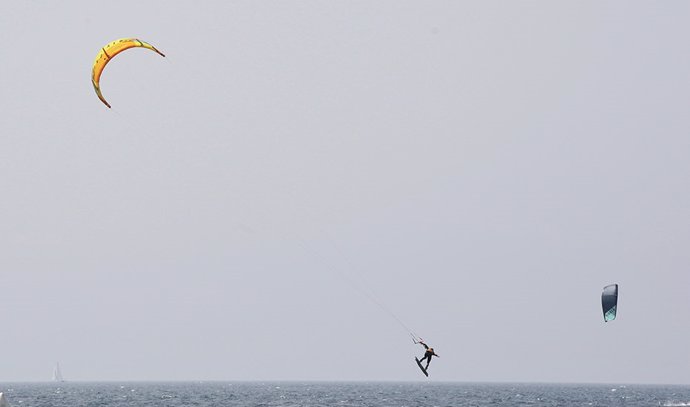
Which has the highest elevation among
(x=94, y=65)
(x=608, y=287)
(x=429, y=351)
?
(x=94, y=65)

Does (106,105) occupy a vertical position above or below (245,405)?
above

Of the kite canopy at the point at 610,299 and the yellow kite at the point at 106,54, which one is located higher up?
the yellow kite at the point at 106,54

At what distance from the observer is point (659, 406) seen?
3834 inches

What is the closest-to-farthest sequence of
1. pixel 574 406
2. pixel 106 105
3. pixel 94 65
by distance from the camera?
pixel 106 105
pixel 94 65
pixel 574 406

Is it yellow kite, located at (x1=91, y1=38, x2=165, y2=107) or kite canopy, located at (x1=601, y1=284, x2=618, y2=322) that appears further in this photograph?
kite canopy, located at (x1=601, y1=284, x2=618, y2=322)

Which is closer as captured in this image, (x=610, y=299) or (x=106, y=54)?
(x=106, y=54)

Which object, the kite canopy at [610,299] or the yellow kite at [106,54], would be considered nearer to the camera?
the yellow kite at [106,54]

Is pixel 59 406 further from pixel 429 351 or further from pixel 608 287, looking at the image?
pixel 429 351

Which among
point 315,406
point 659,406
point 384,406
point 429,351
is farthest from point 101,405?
point 429,351

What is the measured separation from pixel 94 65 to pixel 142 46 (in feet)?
9.74

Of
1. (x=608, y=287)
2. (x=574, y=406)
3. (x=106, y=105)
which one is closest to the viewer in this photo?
(x=106, y=105)

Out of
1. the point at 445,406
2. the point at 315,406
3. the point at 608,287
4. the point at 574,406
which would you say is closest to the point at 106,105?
the point at 608,287

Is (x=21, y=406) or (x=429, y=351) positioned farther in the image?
(x=21, y=406)

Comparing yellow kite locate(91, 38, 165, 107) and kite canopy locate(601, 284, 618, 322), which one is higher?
yellow kite locate(91, 38, 165, 107)
